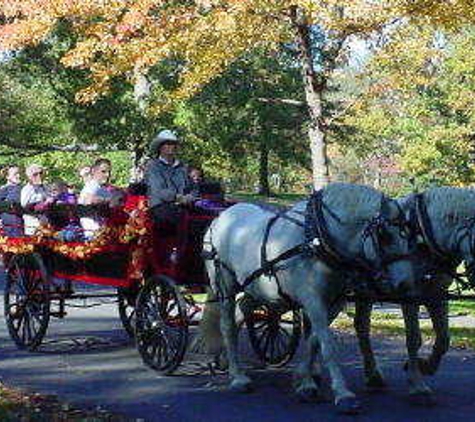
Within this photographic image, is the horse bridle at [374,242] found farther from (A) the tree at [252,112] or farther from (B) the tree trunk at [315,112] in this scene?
(A) the tree at [252,112]

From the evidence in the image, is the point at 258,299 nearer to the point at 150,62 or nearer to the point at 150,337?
the point at 150,337

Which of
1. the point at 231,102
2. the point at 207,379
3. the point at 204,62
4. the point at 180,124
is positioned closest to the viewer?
the point at 207,379

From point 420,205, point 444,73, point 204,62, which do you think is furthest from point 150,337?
point 444,73

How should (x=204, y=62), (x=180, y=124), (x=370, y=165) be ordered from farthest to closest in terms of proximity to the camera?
(x=370, y=165) < (x=180, y=124) < (x=204, y=62)

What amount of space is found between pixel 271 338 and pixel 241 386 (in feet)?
4.71

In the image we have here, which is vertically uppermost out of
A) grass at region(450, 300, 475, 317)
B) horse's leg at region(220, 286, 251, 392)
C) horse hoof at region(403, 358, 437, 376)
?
horse's leg at region(220, 286, 251, 392)

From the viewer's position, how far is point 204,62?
12516 mm

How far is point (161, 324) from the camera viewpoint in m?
8.55

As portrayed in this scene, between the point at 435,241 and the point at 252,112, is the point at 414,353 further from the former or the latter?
the point at 252,112

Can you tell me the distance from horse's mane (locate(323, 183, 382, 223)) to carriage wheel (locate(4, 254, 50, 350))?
13.1ft

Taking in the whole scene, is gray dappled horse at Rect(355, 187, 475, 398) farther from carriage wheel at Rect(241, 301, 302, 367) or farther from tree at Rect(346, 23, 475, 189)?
tree at Rect(346, 23, 475, 189)

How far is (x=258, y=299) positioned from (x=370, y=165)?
63917 millimetres

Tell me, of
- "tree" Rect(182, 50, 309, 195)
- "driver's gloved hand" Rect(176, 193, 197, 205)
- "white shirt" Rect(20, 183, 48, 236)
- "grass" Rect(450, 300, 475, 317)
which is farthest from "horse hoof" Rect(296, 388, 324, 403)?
"tree" Rect(182, 50, 309, 195)

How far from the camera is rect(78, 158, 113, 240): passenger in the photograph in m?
10.0
